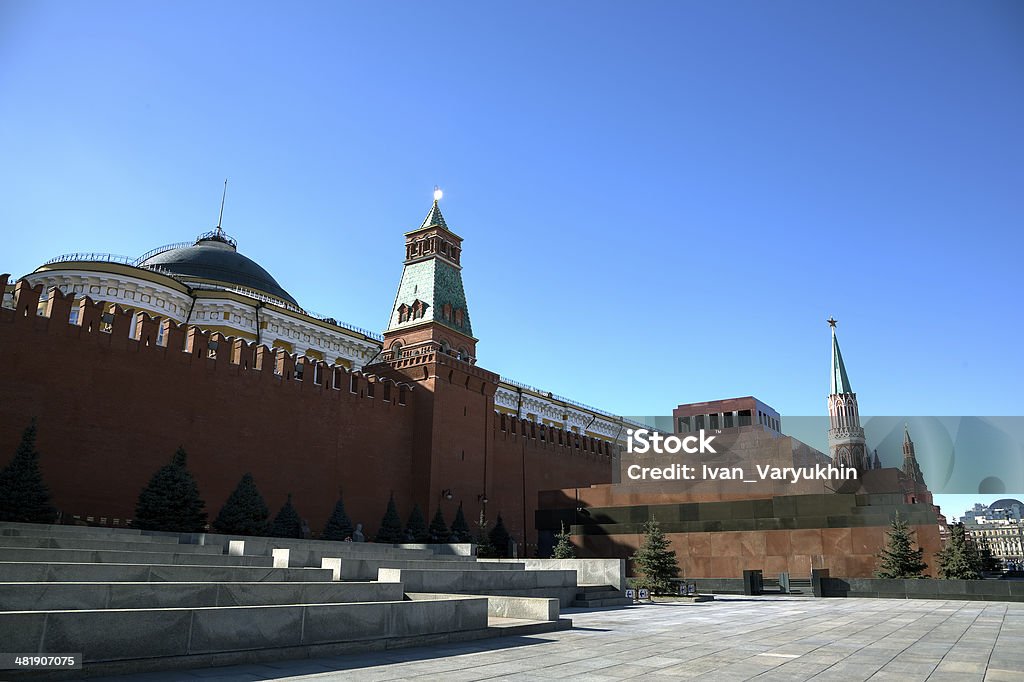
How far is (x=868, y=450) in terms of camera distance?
57.0 metres

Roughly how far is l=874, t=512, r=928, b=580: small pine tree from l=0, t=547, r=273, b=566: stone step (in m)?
15.0

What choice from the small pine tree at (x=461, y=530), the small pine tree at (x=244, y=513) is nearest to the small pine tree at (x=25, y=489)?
the small pine tree at (x=244, y=513)

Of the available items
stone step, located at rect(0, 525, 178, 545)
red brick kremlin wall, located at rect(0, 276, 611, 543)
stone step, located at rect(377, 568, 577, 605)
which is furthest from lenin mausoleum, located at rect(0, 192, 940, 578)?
stone step, located at rect(377, 568, 577, 605)

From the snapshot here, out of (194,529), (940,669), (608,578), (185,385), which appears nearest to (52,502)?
(194,529)

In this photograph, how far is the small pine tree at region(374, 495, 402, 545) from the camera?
80.2 feet

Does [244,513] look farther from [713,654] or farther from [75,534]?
[713,654]

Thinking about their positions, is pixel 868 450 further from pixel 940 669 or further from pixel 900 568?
pixel 940 669

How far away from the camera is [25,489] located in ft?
51.8

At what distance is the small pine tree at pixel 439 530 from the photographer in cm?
2566

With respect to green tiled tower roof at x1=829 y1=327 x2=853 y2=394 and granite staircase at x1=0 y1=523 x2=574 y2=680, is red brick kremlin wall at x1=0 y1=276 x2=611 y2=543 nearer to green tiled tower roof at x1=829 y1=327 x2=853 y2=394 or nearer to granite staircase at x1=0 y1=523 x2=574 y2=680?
granite staircase at x1=0 y1=523 x2=574 y2=680

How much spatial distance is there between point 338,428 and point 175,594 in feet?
63.0

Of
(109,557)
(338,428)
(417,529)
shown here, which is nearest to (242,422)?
(338,428)

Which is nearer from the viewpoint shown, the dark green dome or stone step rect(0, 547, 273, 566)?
stone step rect(0, 547, 273, 566)

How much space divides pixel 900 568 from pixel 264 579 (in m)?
15.9
